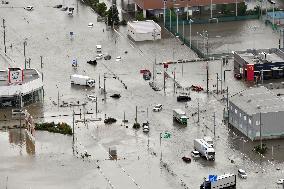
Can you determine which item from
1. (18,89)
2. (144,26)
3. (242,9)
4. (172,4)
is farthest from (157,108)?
(242,9)

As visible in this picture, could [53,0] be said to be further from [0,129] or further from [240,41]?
[0,129]

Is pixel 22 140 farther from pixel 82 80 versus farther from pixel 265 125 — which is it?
pixel 265 125

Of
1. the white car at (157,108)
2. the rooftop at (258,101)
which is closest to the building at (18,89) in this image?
the white car at (157,108)

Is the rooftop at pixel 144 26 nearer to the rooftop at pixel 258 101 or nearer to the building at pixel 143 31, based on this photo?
the building at pixel 143 31

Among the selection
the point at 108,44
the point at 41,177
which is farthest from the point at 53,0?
the point at 41,177

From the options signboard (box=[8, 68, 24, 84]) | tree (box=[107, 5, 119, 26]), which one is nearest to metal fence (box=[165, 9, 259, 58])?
tree (box=[107, 5, 119, 26])

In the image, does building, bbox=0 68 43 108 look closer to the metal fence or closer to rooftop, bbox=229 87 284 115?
rooftop, bbox=229 87 284 115
